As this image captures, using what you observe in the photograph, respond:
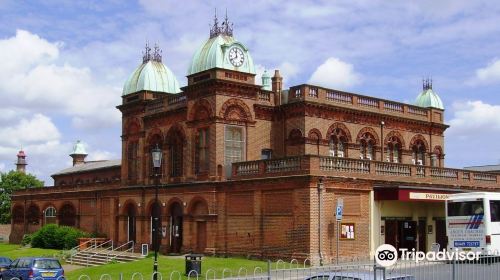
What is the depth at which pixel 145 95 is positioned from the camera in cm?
4706

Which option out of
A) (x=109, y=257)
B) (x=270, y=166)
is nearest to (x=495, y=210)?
(x=270, y=166)

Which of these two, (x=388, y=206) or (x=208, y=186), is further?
(x=208, y=186)

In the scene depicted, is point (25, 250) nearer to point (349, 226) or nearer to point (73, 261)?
point (73, 261)

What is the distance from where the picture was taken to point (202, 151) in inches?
1583

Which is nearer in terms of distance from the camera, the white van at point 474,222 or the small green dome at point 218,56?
the white van at point 474,222

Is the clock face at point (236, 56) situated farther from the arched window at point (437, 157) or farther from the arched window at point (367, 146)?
the arched window at point (437, 157)

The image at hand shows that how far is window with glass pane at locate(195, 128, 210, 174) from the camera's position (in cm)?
3981

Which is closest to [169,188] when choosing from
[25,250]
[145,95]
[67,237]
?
[145,95]

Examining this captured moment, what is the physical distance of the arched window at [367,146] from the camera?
142ft

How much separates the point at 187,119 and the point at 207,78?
11.2ft

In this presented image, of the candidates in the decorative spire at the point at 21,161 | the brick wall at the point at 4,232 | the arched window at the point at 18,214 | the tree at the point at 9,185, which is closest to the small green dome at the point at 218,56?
the arched window at the point at 18,214

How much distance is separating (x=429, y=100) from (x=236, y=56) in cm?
1764

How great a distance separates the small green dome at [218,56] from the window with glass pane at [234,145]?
3.64 metres

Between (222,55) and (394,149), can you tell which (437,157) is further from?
(222,55)
